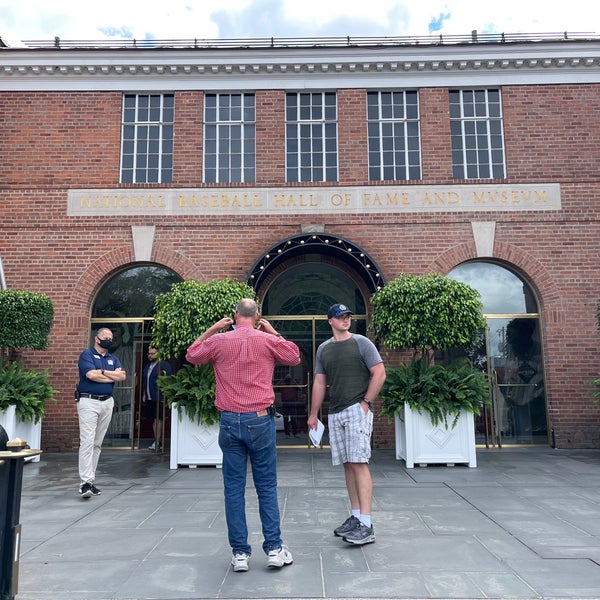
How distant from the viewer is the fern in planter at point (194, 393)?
8172 millimetres

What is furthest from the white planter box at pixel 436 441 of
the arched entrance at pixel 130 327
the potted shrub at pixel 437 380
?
the arched entrance at pixel 130 327

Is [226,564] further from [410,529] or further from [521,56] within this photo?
[521,56]

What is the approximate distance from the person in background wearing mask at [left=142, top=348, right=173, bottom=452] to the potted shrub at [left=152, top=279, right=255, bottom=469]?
1553 millimetres

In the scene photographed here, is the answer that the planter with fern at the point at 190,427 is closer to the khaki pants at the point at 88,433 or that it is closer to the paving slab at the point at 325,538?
the paving slab at the point at 325,538

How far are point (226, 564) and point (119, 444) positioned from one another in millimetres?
6803

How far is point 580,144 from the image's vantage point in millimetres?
10562

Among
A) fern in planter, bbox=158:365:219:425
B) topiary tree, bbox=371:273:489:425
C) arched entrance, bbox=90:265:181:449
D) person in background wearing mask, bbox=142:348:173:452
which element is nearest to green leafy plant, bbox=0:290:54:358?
arched entrance, bbox=90:265:181:449

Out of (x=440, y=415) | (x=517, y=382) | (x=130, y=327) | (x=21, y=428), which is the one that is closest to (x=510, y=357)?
(x=517, y=382)

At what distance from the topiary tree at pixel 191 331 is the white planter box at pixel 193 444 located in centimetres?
15

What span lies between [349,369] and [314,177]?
267 inches

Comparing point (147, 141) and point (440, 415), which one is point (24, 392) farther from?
point (440, 415)

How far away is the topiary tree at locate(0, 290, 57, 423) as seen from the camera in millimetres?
8531

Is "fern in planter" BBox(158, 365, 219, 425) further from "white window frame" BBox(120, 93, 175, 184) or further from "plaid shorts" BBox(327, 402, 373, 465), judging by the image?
"white window frame" BBox(120, 93, 175, 184)

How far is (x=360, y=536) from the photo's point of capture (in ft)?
14.5
